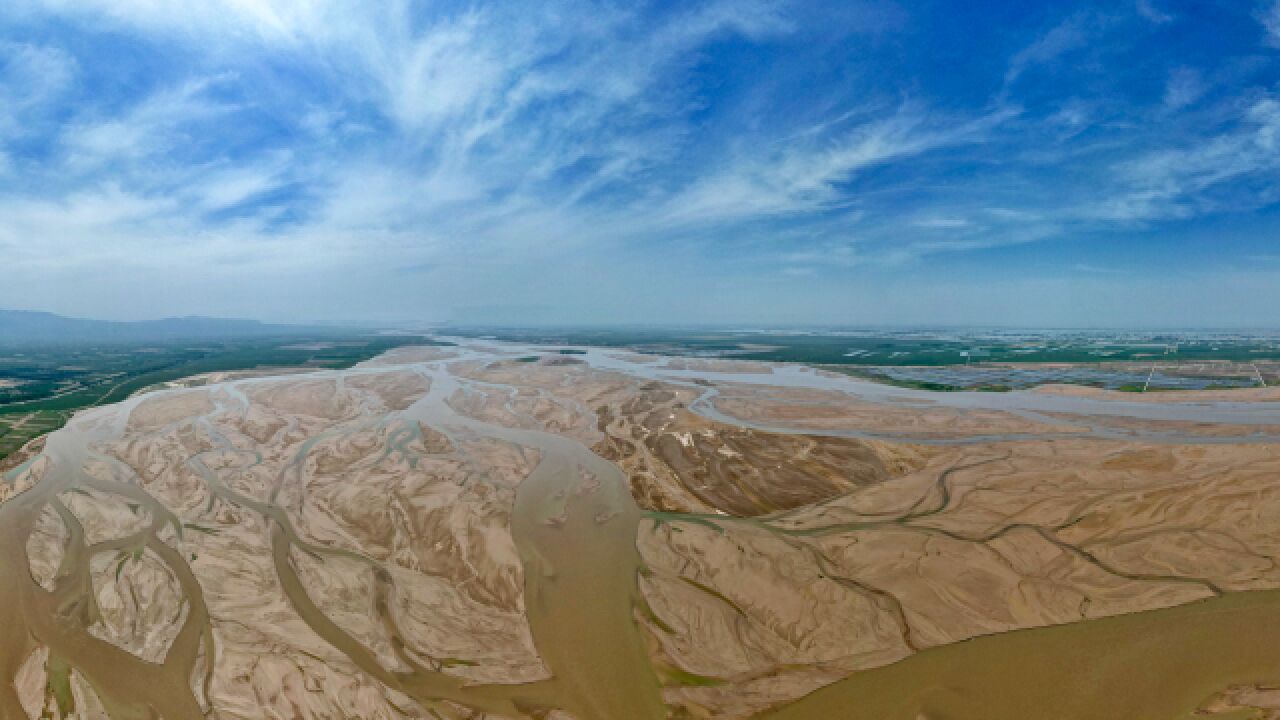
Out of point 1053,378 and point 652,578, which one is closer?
point 652,578

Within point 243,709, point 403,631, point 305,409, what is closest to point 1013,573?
point 403,631

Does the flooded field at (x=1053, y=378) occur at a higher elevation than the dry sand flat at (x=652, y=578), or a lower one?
higher

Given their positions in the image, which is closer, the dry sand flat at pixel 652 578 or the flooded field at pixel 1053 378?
the dry sand flat at pixel 652 578

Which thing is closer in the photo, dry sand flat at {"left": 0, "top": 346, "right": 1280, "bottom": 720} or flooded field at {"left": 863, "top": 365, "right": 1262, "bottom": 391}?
dry sand flat at {"left": 0, "top": 346, "right": 1280, "bottom": 720}

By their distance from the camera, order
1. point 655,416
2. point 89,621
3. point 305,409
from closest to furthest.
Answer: point 89,621 < point 655,416 < point 305,409

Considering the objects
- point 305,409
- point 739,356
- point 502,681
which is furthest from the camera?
point 739,356

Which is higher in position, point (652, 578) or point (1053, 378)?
point (1053, 378)

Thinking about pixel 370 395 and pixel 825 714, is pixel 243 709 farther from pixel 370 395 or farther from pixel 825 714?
pixel 370 395

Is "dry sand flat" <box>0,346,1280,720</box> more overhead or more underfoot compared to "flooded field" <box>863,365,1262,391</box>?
more underfoot
